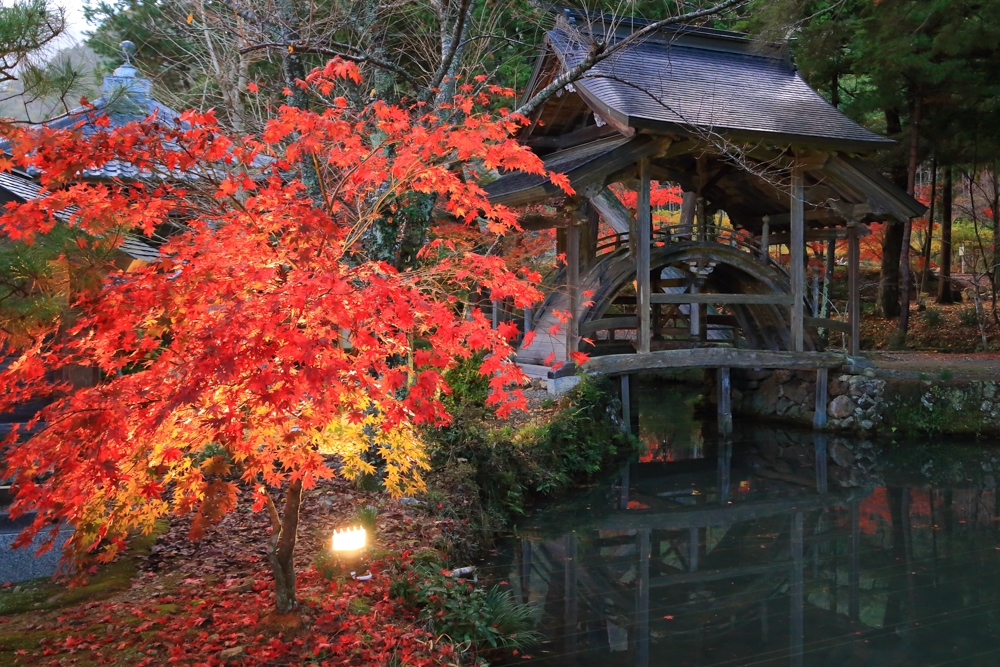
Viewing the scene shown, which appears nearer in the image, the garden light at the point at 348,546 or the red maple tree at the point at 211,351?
the red maple tree at the point at 211,351

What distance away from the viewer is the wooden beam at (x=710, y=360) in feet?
34.8

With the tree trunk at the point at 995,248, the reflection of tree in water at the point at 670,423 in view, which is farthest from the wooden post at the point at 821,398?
the tree trunk at the point at 995,248

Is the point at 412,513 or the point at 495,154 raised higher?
the point at 495,154

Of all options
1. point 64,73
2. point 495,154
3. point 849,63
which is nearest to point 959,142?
point 849,63

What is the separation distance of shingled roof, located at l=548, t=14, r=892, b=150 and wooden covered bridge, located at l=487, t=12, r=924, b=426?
0.10 ft

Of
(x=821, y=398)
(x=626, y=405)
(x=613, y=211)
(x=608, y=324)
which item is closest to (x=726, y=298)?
(x=608, y=324)

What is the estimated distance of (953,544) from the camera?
23.6 feet

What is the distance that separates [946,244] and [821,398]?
7.50 meters

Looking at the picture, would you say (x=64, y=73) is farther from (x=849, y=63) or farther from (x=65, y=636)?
(x=849, y=63)

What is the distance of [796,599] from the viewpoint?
5977mm

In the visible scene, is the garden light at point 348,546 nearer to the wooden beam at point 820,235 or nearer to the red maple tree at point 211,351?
the red maple tree at point 211,351

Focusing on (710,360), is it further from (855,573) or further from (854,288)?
(855,573)

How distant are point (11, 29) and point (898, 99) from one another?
560 inches

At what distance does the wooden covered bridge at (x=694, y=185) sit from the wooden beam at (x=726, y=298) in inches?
1.0
